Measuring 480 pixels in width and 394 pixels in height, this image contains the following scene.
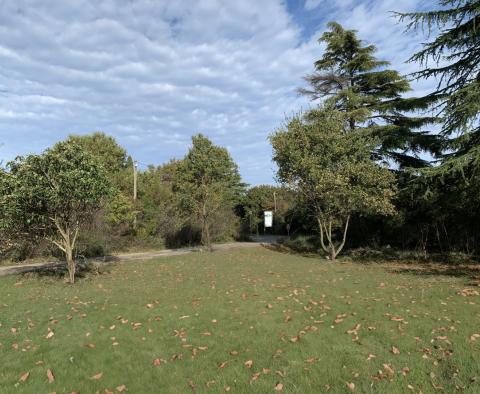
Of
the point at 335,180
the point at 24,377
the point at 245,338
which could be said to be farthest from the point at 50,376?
the point at 335,180

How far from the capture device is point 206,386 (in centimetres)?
418

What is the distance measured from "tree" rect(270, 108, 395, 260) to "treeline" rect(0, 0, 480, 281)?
5cm

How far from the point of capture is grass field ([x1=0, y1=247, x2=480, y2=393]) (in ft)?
13.9

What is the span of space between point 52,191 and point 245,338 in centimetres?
720

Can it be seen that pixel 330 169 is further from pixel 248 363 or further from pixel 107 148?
pixel 107 148

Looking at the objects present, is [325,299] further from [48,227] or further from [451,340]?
[48,227]

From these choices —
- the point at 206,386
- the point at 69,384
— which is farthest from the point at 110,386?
the point at 206,386

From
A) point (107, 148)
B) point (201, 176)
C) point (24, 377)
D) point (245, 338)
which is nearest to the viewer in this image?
point (24, 377)

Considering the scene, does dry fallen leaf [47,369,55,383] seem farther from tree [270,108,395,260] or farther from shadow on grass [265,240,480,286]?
tree [270,108,395,260]

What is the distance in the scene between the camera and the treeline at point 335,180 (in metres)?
10.3

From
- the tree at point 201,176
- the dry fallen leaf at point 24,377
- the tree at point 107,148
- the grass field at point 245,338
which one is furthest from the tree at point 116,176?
the dry fallen leaf at point 24,377

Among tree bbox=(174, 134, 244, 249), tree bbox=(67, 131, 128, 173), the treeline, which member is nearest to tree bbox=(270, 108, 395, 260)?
the treeline

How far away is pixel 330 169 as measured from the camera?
15.6m

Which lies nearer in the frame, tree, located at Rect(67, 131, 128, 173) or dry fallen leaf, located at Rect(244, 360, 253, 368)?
dry fallen leaf, located at Rect(244, 360, 253, 368)
